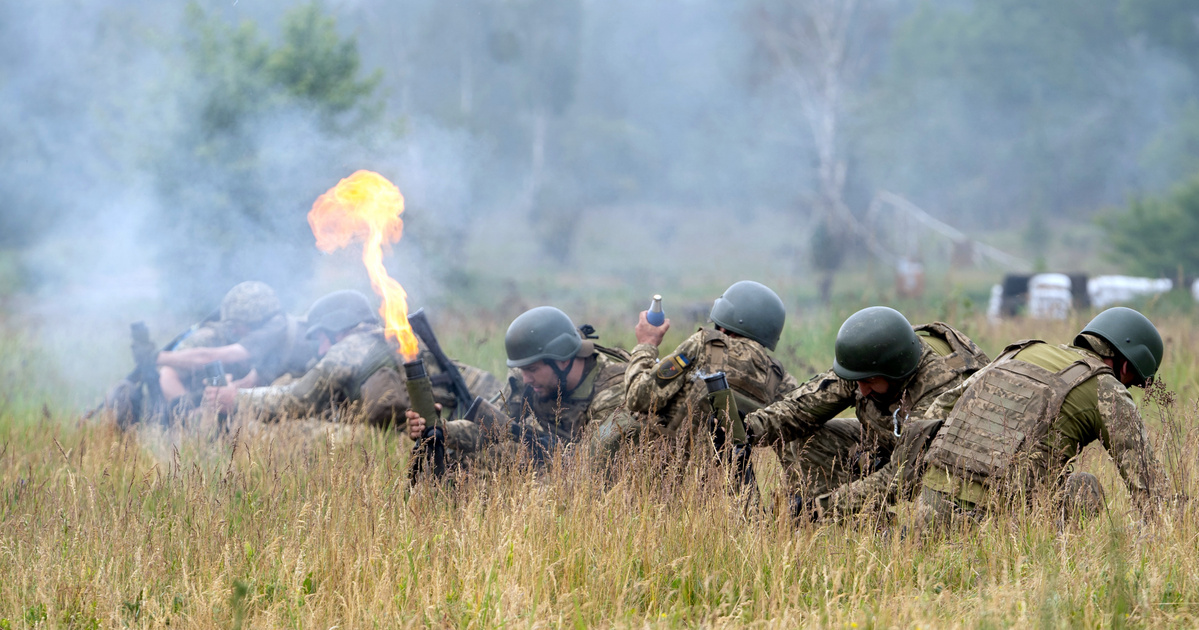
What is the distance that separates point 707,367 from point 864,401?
87cm

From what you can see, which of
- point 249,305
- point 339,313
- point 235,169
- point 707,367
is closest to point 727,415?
point 707,367

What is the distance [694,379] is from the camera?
5234mm

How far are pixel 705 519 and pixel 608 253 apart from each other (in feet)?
105

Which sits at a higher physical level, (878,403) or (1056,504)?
(878,403)

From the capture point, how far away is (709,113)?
1665 inches

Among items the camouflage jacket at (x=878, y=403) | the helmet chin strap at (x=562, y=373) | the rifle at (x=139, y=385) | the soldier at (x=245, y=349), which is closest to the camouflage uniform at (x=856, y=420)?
the camouflage jacket at (x=878, y=403)

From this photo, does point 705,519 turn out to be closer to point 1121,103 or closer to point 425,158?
point 425,158

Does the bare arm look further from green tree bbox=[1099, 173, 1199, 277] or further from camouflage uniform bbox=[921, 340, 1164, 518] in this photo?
green tree bbox=[1099, 173, 1199, 277]

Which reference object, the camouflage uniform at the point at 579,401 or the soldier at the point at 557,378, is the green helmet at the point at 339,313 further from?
the soldier at the point at 557,378

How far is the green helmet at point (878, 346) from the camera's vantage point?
4.79m

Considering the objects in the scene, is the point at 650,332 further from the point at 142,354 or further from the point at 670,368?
the point at 142,354

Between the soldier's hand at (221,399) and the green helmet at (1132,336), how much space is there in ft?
18.7

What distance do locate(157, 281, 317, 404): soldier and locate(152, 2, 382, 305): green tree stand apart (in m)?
5.14

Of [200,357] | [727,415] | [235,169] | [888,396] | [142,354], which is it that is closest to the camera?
[727,415]
